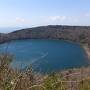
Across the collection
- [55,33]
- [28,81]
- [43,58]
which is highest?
[28,81]

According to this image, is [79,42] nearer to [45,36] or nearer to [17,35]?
[45,36]

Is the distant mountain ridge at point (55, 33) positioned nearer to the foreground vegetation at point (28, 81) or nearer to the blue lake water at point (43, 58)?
the blue lake water at point (43, 58)

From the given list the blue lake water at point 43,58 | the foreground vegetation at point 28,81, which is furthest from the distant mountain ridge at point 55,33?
the foreground vegetation at point 28,81

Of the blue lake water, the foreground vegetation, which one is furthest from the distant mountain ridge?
the foreground vegetation

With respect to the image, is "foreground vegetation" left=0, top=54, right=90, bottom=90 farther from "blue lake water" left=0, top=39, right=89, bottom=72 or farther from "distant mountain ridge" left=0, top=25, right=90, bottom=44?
"distant mountain ridge" left=0, top=25, right=90, bottom=44

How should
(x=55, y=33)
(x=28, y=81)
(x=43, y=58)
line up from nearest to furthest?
1. (x=28, y=81)
2. (x=43, y=58)
3. (x=55, y=33)

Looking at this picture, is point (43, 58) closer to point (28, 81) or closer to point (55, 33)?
point (28, 81)

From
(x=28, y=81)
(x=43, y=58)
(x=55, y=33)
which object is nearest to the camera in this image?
(x=28, y=81)

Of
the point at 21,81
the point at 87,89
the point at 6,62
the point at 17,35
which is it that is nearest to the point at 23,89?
the point at 21,81

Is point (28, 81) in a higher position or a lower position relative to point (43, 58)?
higher

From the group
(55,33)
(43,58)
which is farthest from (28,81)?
(55,33)

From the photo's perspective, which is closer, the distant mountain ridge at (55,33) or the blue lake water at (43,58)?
the blue lake water at (43,58)
